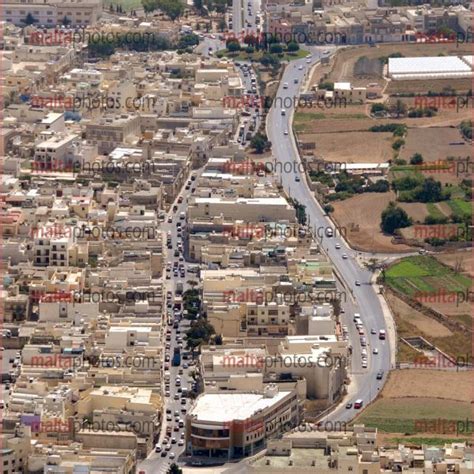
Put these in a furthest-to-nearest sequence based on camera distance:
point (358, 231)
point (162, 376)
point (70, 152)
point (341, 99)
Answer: point (341, 99) → point (70, 152) → point (358, 231) → point (162, 376)

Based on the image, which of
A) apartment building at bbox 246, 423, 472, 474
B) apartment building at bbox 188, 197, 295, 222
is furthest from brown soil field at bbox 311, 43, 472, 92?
apartment building at bbox 246, 423, 472, 474

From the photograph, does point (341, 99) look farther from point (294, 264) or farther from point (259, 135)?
point (294, 264)

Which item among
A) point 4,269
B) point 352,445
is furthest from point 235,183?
point 352,445

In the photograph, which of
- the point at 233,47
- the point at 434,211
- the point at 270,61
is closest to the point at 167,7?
the point at 233,47

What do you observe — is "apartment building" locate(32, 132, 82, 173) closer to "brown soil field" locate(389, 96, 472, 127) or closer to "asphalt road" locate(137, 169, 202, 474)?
"asphalt road" locate(137, 169, 202, 474)

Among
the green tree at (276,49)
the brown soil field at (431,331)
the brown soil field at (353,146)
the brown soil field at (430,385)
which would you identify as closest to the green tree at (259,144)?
the brown soil field at (353,146)

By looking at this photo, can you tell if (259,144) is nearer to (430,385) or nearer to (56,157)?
(56,157)

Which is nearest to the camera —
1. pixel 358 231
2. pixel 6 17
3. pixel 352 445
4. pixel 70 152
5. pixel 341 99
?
pixel 352 445

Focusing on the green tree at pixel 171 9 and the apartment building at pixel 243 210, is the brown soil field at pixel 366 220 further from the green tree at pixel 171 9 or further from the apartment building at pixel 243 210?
the green tree at pixel 171 9
